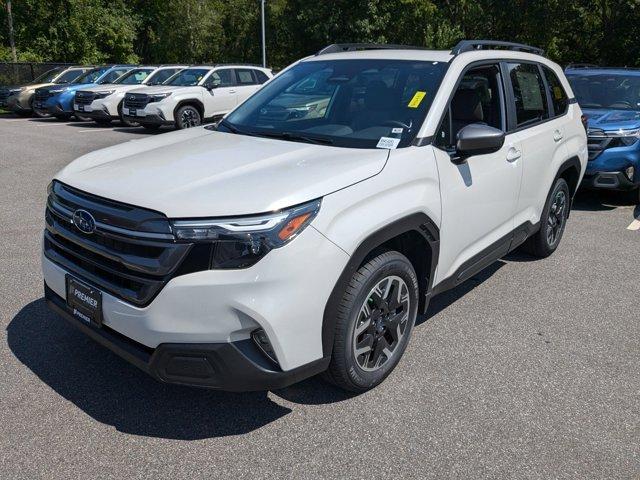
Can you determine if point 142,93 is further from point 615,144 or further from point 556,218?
point 556,218

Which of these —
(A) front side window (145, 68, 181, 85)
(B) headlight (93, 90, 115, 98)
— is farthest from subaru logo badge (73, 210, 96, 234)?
(B) headlight (93, 90, 115, 98)

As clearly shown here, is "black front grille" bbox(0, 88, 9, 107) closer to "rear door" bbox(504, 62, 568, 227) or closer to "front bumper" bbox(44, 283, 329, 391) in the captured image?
"rear door" bbox(504, 62, 568, 227)

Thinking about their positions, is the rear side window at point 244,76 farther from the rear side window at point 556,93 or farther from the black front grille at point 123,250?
the black front grille at point 123,250

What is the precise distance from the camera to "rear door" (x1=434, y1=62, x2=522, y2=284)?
11.9 feet

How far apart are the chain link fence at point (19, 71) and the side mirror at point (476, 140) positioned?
89.2 feet

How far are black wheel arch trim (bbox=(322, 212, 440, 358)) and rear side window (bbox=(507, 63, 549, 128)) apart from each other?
1.61 m

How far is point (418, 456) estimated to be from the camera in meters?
2.81

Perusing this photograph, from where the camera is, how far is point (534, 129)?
4.76 metres

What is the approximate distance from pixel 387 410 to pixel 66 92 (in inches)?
716

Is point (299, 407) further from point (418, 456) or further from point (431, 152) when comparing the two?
point (431, 152)

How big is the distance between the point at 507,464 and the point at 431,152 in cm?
170

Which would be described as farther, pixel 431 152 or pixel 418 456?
pixel 431 152

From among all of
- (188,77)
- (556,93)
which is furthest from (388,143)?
(188,77)

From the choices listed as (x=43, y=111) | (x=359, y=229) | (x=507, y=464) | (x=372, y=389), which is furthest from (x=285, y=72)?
(x=43, y=111)
